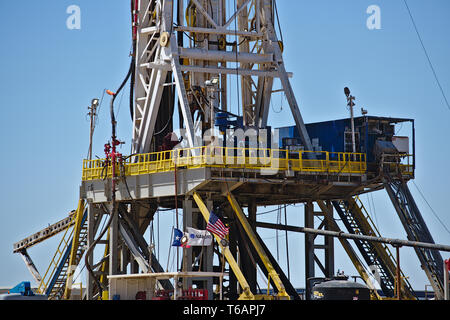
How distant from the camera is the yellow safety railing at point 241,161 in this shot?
5947 centimetres

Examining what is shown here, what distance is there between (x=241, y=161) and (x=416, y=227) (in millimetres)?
11220

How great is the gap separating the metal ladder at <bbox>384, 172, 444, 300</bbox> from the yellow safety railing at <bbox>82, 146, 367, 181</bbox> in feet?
7.67

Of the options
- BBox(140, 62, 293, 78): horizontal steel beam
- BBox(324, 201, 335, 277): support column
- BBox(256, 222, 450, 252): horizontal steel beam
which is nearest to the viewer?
BBox(256, 222, 450, 252): horizontal steel beam

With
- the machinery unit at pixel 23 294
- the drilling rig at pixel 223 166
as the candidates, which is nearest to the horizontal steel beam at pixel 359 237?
the drilling rig at pixel 223 166

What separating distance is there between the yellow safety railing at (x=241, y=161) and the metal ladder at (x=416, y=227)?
2337 millimetres

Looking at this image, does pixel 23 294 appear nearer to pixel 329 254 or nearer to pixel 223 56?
pixel 223 56

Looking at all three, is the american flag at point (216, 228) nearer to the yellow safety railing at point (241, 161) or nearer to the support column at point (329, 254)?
the yellow safety railing at point (241, 161)

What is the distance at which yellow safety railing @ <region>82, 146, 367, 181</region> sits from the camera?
59469 millimetres

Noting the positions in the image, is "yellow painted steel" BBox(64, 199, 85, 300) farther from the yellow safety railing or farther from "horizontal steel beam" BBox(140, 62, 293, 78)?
"horizontal steel beam" BBox(140, 62, 293, 78)

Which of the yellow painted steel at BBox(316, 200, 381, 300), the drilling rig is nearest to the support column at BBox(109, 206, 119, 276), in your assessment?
the drilling rig

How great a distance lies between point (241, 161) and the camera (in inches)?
2349

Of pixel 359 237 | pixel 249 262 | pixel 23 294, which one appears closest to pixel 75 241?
pixel 249 262

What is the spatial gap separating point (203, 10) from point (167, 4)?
7.67 ft
